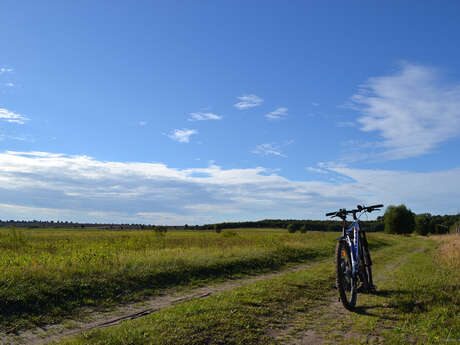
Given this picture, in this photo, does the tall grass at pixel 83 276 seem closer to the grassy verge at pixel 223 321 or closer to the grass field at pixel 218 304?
the grass field at pixel 218 304

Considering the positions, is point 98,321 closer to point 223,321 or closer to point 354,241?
point 223,321

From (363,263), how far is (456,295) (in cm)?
253

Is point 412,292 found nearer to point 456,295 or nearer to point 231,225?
point 456,295

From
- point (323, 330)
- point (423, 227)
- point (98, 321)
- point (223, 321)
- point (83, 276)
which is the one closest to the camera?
point (323, 330)

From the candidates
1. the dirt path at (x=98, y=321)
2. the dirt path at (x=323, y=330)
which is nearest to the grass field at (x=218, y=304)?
the dirt path at (x=323, y=330)

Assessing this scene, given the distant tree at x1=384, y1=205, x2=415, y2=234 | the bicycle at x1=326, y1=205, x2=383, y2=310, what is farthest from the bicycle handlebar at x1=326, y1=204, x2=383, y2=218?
the distant tree at x1=384, y1=205, x2=415, y2=234

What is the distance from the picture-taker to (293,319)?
268 inches

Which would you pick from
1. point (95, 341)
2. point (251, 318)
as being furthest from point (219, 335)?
point (95, 341)

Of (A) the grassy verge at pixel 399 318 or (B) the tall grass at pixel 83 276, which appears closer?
(A) the grassy verge at pixel 399 318

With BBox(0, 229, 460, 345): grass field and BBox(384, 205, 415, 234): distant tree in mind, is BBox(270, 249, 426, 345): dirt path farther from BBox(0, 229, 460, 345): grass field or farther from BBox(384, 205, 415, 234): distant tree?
BBox(384, 205, 415, 234): distant tree

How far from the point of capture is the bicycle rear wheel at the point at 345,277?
24.6ft

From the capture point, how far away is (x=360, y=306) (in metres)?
7.90

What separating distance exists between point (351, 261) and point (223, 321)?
341 cm

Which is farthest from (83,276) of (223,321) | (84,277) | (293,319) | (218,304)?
(293,319)
